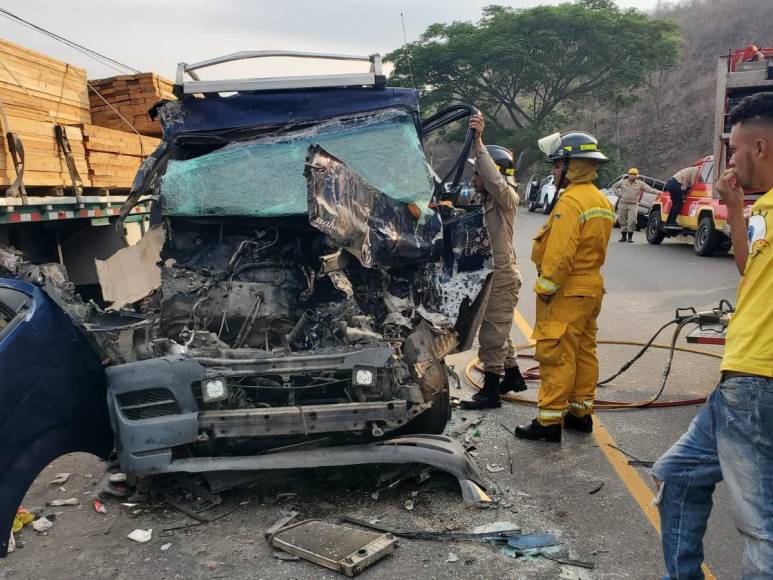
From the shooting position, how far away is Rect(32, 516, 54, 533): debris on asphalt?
Result: 347cm

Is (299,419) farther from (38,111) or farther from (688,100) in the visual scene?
(688,100)

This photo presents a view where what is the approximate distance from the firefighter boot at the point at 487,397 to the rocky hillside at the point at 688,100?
3348 centimetres

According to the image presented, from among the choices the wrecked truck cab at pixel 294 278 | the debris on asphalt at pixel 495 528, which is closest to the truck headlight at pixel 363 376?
the wrecked truck cab at pixel 294 278

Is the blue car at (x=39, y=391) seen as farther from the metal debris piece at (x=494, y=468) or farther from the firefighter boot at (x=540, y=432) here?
the firefighter boot at (x=540, y=432)

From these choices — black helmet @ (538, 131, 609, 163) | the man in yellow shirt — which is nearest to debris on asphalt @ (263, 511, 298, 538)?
the man in yellow shirt

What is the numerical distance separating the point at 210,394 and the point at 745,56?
6.68m

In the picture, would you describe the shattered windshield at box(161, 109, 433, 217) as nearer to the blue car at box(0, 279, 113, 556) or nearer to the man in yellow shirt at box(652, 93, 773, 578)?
the blue car at box(0, 279, 113, 556)

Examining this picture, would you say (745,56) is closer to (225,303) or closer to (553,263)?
(553,263)

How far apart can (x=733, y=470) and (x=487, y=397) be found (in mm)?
3002

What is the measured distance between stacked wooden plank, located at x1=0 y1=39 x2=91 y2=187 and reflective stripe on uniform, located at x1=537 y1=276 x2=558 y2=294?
425cm

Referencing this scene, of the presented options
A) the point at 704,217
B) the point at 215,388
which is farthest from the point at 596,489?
the point at 704,217

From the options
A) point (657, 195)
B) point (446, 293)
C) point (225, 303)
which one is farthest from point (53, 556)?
point (657, 195)

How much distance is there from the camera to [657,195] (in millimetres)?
15789

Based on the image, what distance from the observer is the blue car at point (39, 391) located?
288 cm
